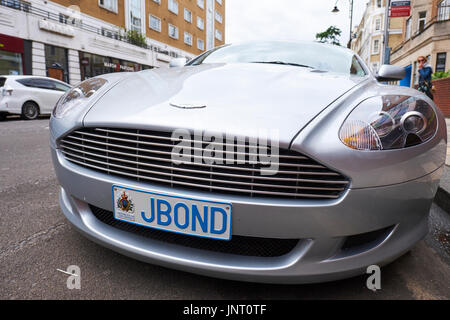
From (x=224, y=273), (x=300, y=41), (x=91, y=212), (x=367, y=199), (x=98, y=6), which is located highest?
(x=98, y=6)

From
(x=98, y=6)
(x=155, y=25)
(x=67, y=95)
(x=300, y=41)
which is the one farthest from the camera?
(x=155, y=25)

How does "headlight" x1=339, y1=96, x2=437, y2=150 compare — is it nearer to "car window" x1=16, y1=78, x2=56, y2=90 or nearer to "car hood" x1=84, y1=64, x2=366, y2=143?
"car hood" x1=84, y1=64, x2=366, y2=143

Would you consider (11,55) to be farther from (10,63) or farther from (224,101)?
(224,101)

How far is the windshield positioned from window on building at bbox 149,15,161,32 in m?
21.8

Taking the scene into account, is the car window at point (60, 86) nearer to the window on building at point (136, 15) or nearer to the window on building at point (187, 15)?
the window on building at point (136, 15)

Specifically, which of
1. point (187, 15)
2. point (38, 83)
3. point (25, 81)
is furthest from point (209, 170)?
point (187, 15)

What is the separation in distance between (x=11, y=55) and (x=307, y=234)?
15555mm

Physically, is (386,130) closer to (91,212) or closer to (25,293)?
(91,212)

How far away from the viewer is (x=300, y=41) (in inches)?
109

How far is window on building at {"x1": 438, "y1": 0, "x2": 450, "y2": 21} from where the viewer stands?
1659 cm

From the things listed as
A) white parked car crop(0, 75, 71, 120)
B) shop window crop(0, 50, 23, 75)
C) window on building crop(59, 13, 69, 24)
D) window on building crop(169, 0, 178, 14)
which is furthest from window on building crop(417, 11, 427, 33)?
shop window crop(0, 50, 23, 75)

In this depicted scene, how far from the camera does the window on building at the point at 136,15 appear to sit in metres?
20.3
